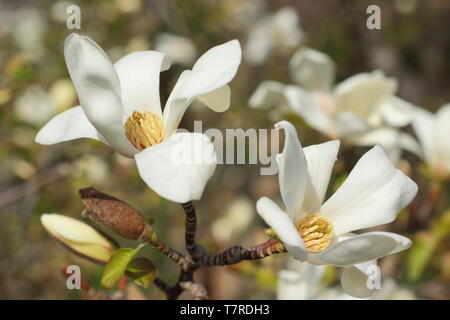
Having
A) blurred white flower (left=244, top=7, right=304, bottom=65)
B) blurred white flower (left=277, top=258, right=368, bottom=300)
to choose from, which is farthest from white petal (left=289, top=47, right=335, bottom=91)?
blurred white flower (left=244, top=7, right=304, bottom=65)

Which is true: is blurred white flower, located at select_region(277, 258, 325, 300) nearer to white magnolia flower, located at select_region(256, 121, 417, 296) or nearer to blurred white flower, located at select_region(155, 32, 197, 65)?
white magnolia flower, located at select_region(256, 121, 417, 296)

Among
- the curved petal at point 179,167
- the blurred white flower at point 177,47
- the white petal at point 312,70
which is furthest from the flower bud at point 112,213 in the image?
the blurred white flower at point 177,47

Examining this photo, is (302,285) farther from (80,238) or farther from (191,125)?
(191,125)

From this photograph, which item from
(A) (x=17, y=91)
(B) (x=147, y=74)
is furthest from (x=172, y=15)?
(B) (x=147, y=74)

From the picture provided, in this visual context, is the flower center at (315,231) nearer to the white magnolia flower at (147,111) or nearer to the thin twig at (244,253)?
the thin twig at (244,253)

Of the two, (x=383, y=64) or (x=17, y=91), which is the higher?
(x=383, y=64)

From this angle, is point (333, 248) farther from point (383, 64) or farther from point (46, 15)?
point (46, 15)

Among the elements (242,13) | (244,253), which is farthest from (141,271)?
(242,13)

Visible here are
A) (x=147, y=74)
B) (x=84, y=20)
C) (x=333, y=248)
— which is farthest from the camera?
(x=84, y=20)
